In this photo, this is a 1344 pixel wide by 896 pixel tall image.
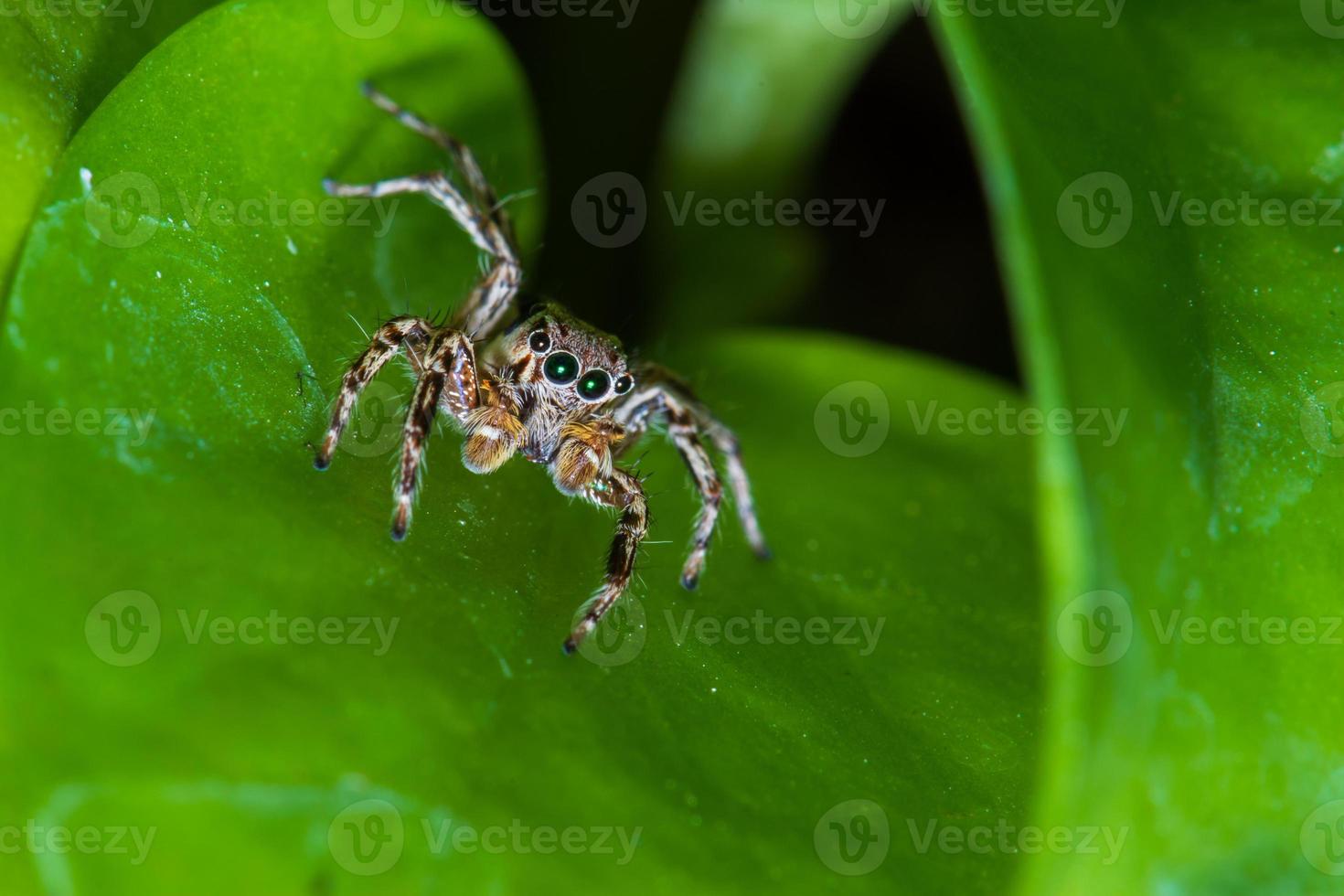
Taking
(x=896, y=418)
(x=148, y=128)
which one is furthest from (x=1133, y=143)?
(x=148, y=128)

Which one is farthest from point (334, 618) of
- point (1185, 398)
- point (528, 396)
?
point (528, 396)

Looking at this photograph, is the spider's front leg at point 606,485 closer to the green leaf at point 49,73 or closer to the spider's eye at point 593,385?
the spider's eye at point 593,385

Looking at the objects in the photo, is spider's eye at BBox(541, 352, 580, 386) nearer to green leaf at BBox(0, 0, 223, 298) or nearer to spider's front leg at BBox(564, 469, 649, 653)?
spider's front leg at BBox(564, 469, 649, 653)

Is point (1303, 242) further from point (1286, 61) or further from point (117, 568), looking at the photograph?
point (117, 568)

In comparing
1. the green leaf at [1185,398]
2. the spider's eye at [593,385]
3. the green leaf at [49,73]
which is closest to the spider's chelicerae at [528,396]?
the spider's eye at [593,385]

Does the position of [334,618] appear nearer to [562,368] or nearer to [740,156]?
[562,368]

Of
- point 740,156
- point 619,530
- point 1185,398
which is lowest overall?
point 619,530

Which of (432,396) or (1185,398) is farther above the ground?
(1185,398)

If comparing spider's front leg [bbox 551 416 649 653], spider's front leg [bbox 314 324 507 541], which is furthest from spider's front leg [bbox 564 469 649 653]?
spider's front leg [bbox 314 324 507 541]
